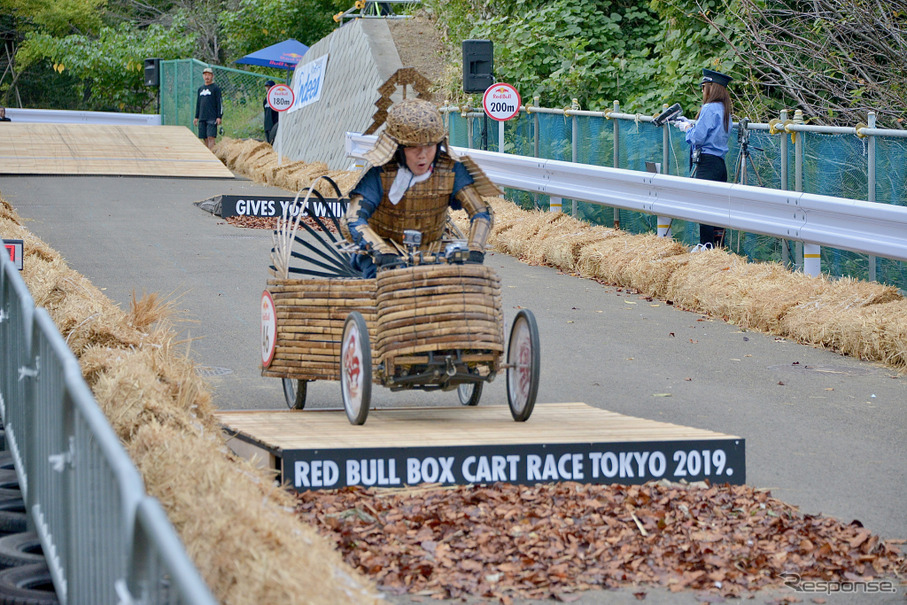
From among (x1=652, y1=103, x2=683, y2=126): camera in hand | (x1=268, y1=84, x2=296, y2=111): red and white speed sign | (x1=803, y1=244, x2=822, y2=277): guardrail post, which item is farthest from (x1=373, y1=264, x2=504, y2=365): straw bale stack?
(x1=268, y1=84, x2=296, y2=111): red and white speed sign

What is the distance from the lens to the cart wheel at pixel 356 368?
665 centimetres

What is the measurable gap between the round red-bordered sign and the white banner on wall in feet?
38.0

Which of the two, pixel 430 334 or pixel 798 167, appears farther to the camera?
pixel 798 167

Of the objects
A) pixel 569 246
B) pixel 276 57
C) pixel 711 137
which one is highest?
pixel 276 57

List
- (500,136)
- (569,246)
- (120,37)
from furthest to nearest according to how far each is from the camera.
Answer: (120,37) < (500,136) < (569,246)

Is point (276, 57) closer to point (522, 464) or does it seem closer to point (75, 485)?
point (522, 464)

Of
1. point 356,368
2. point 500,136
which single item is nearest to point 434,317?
point 356,368

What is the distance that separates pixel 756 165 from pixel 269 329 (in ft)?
26.2

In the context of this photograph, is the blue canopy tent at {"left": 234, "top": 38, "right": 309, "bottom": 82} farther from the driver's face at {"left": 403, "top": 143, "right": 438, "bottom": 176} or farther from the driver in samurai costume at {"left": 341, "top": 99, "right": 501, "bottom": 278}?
the driver's face at {"left": 403, "top": 143, "right": 438, "bottom": 176}

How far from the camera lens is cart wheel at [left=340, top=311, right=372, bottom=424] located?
665 centimetres

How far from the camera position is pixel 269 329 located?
25.5ft

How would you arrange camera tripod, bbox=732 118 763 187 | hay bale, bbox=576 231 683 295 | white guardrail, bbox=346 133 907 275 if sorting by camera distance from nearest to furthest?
white guardrail, bbox=346 133 907 275, hay bale, bbox=576 231 683 295, camera tripod, bbox=732 118 763 187

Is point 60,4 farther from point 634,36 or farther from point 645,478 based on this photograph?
point 645,478

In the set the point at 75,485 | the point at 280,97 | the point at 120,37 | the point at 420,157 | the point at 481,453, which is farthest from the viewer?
the point at 120,37
